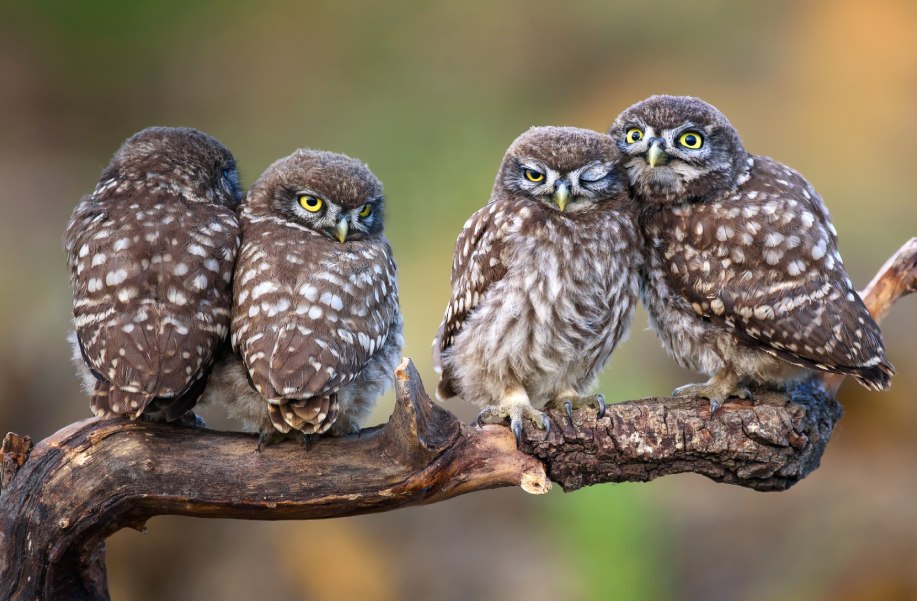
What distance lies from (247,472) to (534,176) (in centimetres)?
134

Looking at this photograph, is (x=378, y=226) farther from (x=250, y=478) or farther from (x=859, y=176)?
(x=859, y=176)

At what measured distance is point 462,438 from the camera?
9.99 ft

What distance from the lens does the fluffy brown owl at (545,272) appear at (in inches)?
127

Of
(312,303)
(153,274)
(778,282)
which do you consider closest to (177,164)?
(153,274)

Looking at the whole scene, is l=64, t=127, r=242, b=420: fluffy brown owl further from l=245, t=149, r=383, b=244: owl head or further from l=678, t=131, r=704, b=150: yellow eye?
l=678, t=131, r=704, b=150: yellow eye

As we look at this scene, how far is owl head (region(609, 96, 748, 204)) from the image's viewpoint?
10.9 feet

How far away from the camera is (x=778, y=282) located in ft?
10.8

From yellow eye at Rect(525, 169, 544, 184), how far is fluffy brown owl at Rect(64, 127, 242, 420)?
38.9 inches

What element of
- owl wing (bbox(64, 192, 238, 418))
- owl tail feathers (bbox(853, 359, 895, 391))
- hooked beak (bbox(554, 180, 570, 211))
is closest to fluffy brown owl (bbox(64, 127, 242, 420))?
owl wing (bbox(64, 192, 238, 418))

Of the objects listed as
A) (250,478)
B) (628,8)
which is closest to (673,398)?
(250,478)

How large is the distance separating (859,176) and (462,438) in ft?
16.8

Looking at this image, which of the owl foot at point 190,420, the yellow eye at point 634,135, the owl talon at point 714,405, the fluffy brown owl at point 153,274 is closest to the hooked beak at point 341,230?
the fluffy brown owl at point 153,274

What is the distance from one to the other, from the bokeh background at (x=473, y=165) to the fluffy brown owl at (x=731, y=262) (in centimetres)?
165

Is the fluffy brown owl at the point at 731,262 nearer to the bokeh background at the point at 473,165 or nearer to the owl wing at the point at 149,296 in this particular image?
the owl wing at the point at 149,296
